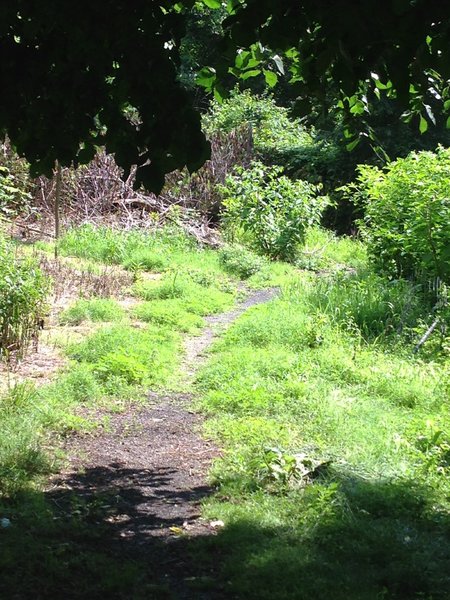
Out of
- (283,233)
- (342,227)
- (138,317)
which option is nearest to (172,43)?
(138,317)

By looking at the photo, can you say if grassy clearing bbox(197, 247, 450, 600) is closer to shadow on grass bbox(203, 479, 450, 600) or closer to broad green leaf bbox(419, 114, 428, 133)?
shadow on grass bbox(203, 479, 450, 600)

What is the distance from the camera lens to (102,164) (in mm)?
16188

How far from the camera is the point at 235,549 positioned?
4.14 meters

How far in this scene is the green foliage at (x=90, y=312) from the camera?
30.5ft

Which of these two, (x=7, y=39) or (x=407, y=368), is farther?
(x=407, y=368)

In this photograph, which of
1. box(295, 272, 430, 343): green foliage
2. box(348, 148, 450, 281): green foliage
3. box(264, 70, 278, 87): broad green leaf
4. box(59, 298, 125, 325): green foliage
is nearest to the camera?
box(264, 70, 278, 87): broad green leaf

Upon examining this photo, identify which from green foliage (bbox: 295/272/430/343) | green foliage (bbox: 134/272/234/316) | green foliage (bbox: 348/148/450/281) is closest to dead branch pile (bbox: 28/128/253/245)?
green foliage (bbox: 134/272/234/316)

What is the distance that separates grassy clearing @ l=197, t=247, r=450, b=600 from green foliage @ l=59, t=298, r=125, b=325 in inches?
63.3

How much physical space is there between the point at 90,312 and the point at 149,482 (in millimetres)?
4532

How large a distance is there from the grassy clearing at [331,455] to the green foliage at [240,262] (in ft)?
14.0

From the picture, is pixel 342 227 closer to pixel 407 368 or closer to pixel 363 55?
pixel 407 368

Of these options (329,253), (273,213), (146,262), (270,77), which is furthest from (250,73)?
(329,253)

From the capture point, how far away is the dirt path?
427cm

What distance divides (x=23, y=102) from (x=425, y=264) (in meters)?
6.94
